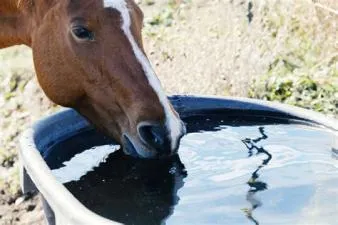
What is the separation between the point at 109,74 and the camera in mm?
2648

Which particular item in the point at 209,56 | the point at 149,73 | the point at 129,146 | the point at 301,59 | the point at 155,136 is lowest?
the point at 209,56

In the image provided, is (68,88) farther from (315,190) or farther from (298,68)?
(298,68)

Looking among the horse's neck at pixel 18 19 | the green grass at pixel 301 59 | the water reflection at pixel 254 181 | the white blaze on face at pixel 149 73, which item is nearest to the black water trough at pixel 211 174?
the water reflection at pixel 254 181

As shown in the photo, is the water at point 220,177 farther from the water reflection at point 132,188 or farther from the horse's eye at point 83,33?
the horse's eye at point 83,33

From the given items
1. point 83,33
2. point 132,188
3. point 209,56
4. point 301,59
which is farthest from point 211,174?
point 209,56

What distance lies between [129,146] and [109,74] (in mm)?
289

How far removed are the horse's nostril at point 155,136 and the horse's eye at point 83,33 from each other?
43 cm

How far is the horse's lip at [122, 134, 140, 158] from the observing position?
253 cm

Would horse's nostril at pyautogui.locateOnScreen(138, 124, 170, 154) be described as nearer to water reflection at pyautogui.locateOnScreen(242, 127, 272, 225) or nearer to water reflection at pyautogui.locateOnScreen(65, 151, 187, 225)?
water reflection at pyautogui.locateOnScreen(65, 151, 187, 225)

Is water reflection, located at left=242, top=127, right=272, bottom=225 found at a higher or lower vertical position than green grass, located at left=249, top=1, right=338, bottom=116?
higher

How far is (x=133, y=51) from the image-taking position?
2.61m

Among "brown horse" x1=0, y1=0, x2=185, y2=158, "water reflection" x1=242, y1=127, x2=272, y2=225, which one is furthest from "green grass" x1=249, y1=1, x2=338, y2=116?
"brown horse" x1=0, y1=0, x2=185, y2=158

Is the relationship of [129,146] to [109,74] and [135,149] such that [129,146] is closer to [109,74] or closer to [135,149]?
[135,149]

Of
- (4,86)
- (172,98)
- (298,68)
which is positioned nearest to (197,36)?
(298,68)
